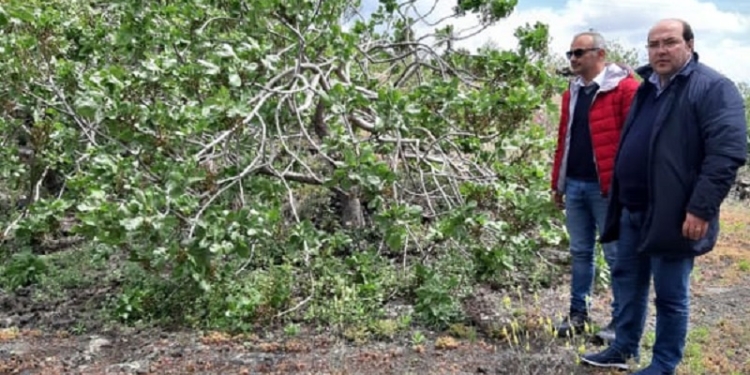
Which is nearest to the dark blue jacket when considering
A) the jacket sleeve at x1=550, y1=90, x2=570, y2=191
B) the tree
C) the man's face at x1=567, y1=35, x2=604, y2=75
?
the man's face at x1=567, y1=35, x2=604, y2=75

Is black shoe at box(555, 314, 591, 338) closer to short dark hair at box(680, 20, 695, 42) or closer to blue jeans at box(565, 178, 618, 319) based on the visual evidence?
blue jeans at box(565, 178, 618, 319)

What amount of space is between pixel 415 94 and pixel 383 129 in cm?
34

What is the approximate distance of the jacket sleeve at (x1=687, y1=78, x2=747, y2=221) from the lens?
2.90 meters

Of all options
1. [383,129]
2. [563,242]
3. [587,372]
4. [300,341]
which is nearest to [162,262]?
[300,341]

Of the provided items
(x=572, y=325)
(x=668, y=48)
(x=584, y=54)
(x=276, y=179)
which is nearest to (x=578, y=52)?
(x=584, y=54)

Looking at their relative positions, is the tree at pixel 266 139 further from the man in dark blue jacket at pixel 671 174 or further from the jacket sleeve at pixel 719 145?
the jacket sleeve at pixel 719 145

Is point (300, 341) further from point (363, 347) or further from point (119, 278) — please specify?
Result: point (119, 278)

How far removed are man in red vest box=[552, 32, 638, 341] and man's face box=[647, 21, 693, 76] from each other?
51cm

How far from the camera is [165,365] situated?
366 centimetres

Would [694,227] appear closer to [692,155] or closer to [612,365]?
[692,155]

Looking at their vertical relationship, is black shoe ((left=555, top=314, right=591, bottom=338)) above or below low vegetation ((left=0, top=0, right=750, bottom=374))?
below

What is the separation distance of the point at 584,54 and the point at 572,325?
152 centimetres

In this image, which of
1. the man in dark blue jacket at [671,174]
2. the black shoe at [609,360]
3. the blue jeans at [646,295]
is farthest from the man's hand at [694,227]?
the black shoe at [609,360]

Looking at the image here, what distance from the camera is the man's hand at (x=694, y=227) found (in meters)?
2.97
